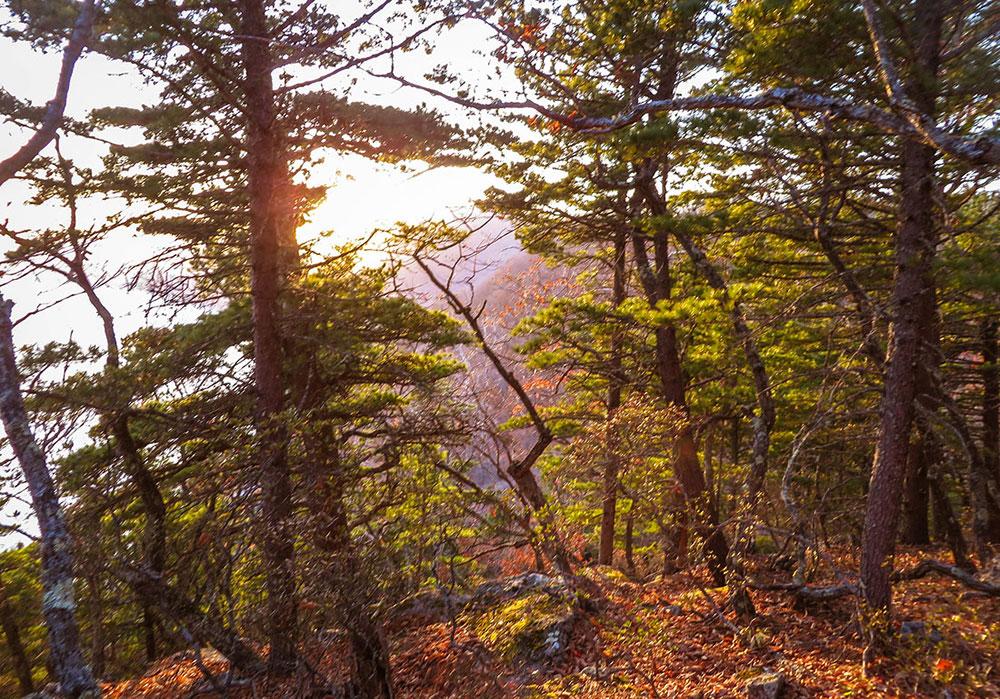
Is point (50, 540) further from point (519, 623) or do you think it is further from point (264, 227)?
point (519, 623)

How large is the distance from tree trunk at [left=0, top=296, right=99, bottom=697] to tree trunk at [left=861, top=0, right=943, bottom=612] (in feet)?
26.8

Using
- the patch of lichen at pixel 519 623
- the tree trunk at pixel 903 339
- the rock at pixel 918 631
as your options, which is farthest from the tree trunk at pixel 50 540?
the rock at pixel 918 631

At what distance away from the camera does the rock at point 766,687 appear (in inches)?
261

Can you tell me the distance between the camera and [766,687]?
6691 mm

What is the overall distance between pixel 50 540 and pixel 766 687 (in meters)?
6.91

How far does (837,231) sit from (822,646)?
5.41 m

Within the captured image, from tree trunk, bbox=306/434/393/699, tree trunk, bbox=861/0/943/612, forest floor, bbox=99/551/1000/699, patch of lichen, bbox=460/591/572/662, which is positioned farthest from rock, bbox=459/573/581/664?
tree trunk, bbox=861/0/943/612

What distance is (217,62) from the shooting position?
9641mm

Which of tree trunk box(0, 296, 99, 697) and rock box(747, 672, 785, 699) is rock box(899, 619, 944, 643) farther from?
tree trunk box(0, 296, 99, 697)

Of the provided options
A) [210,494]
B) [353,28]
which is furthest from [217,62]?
[210,494]

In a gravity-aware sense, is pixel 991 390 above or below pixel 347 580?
below

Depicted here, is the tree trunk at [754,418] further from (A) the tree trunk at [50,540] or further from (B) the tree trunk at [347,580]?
(A) the tree trunk at [50,540]

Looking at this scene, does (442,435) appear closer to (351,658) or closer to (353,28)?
(351,658)

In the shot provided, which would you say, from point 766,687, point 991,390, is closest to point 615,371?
point 991,390
